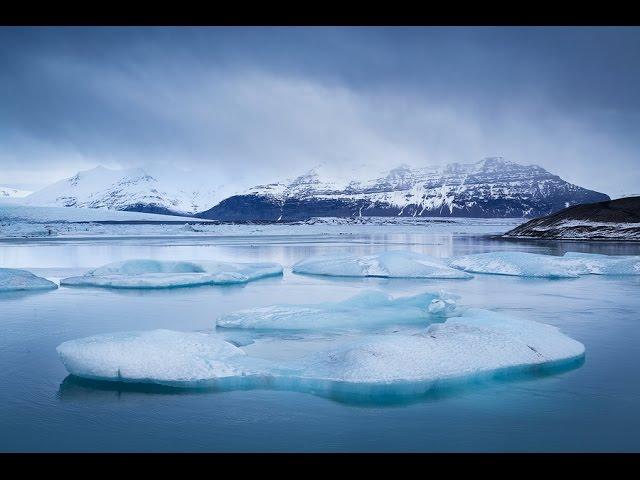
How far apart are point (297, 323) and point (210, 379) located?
257 centimetres

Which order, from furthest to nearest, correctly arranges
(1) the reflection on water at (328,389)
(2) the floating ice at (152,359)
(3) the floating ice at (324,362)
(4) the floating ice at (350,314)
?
1. (4) the floating ice at (350,314)
2. (2) the floating ice at (152,359)
3. (3) the floating ice at (324,362)
4. (1) the reflection on water at (328,389)

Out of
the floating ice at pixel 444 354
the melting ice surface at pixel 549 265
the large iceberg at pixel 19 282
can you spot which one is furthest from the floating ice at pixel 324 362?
the melting ice surface at pixel 549 265

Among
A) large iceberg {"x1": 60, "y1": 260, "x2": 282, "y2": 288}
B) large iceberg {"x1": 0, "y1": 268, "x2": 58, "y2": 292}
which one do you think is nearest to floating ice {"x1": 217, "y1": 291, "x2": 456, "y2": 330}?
large iceberg {"x1": 60, "y1": 260, "x2": 282, "y2": 288}

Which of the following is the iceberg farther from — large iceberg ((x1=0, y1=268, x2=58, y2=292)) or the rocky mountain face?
the rocky mountain face

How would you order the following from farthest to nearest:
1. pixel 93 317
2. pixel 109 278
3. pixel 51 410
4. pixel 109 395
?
pixel 109 278 < pixel 93 317 < pixel 109 395 < pixel 51 410

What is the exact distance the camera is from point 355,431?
4293mm

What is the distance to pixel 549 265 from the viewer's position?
1495 cm

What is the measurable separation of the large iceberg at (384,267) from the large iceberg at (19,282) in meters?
6.55

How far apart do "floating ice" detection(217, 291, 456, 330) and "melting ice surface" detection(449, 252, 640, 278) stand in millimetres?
6783

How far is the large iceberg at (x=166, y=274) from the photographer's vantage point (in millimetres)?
12516

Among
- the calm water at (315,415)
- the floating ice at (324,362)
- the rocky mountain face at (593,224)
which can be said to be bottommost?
the calm water at (315,415)

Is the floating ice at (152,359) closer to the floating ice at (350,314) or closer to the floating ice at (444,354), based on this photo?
the floating ice at (444,354)

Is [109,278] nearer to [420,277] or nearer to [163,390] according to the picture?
[420,277]
